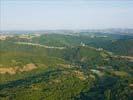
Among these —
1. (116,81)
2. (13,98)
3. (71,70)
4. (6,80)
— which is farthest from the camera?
(71,70)

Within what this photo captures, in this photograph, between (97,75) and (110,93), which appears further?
(97,75)

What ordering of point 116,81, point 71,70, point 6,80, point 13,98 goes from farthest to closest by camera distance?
point 71,70 < point 6,80 < point 116,81 < point 13,98

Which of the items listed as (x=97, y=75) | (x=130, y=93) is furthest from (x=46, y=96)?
(x=97, y=75)

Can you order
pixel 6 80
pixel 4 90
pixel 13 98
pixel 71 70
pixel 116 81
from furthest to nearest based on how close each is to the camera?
pixel 71 70, pixel 6 80, pixel 116 81, pixel 4 90, pixel 13 98

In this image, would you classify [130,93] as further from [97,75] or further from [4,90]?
[4,90]

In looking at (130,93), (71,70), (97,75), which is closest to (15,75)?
(71,70)

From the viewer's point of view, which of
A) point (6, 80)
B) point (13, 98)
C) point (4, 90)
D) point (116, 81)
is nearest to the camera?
point (13, 98)

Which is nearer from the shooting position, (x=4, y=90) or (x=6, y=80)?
(x=4, y=90)

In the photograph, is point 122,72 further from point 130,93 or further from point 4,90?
point 4,90

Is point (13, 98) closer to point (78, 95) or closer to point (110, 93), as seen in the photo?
point (78, 95)
